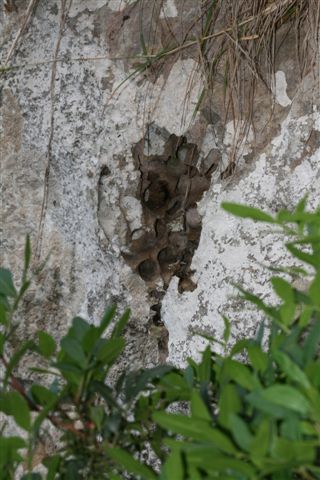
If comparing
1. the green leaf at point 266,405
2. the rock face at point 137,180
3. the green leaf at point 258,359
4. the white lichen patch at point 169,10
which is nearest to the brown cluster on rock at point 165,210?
the rock face at point 137,180

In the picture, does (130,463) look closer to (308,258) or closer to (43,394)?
(43,394)

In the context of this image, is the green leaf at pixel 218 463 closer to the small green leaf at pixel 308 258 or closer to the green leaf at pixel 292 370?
the green leaf at pixel 292 370

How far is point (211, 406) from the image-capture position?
97 cm

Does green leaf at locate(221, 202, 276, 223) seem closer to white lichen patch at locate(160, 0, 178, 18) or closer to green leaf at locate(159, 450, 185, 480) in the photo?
green leaf at locate(159, 450, 185, 480)

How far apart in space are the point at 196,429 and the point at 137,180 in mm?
1091

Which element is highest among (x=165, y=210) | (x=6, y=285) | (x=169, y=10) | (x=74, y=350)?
(x=169, y=10)

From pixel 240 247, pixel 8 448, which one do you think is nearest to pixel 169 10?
pixel 240 247

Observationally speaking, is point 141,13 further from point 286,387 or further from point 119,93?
point 286,387

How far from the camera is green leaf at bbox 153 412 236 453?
2.60 feet

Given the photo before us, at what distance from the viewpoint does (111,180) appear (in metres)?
1.86

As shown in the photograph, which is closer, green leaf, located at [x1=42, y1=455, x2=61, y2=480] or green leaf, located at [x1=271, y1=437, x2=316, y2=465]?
green leaf, located at [x1=271, y1=437, x2=316, y2=465]

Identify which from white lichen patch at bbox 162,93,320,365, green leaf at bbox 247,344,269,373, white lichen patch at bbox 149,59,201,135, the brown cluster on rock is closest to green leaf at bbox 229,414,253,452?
green leaf at bbox 247,344,269,373

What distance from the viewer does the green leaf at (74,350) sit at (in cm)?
100

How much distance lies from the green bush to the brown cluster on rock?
675 mm
